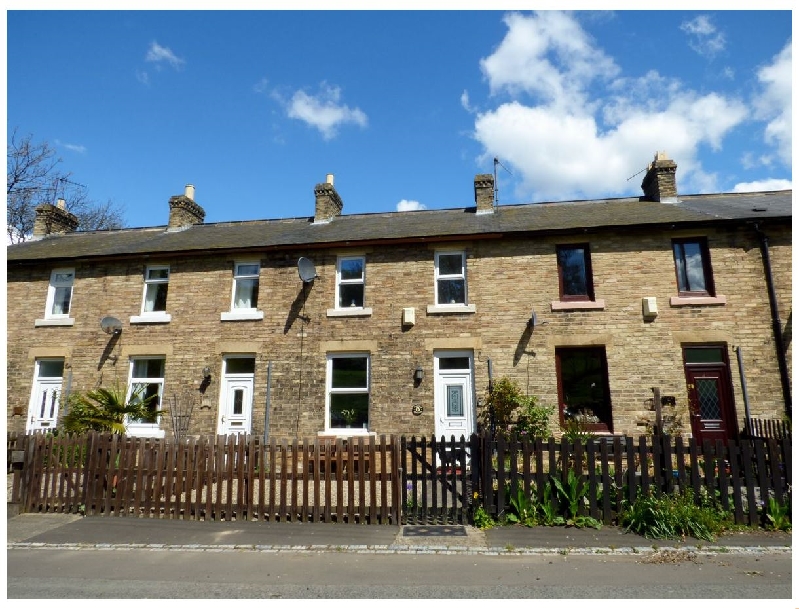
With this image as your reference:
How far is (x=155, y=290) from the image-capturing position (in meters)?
14.5

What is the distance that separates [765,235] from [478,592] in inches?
478

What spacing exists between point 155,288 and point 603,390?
13.1 m

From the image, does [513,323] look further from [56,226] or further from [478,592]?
[56,226]

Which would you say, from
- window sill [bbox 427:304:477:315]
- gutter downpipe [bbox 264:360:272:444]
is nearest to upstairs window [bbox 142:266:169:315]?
gutter downpipe [bbox 264:360:272:444]

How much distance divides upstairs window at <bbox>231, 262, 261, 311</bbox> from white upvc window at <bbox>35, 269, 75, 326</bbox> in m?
5.32

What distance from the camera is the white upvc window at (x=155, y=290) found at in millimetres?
14346

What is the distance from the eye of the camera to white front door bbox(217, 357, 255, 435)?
12930 mm

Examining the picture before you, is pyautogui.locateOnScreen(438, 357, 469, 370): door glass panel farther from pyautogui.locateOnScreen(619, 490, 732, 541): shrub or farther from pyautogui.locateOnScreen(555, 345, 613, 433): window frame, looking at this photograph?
pyautogui.locateOnScreen(619, 490, 732, 541): shrub

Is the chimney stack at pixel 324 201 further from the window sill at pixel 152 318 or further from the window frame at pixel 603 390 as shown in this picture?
the window frame at pixel 603 390

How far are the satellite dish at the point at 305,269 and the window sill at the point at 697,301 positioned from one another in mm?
9395

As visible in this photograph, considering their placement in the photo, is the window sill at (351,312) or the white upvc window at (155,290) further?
the white upvc window at (155,290)

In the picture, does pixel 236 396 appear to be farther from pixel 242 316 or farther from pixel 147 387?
pixel 147 387

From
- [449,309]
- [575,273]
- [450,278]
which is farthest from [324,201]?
[575,273]

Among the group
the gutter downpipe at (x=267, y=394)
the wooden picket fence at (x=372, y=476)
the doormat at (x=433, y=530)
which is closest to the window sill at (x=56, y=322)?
the gutter downpipe at (x=267, y=394)
